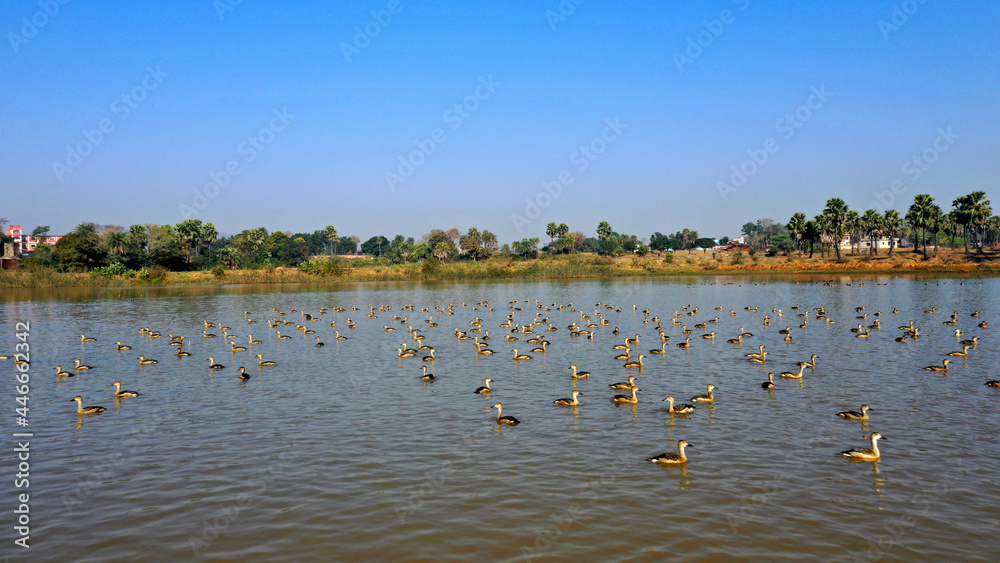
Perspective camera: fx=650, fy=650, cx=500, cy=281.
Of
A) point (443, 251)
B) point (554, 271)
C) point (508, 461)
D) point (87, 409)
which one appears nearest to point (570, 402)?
point (508, 461)

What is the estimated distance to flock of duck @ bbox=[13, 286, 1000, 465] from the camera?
18125 mm

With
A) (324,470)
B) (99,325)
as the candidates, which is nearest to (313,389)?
(324,470)

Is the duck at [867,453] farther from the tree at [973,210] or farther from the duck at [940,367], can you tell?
the tree at [973,210]

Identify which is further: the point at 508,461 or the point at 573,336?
the point at 573,336

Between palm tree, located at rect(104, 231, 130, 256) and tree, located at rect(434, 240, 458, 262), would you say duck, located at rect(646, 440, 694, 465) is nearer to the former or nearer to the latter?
palm tree, located at rect(104, 231, 130, 256)

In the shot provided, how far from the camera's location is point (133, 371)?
25.5m

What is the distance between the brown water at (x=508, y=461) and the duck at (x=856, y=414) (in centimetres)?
38

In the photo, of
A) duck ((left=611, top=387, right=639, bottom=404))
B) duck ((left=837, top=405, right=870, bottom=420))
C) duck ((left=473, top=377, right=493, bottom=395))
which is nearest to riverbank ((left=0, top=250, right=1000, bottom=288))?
duck ((left=473, top=377, right=493, bottom=395))

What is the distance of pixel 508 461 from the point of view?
13.5 m

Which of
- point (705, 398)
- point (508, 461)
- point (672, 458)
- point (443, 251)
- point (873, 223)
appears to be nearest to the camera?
point (672, 458)

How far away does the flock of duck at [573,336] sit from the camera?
18.1 meters

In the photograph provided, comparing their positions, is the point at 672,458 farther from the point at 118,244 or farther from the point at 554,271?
the point at 118,244

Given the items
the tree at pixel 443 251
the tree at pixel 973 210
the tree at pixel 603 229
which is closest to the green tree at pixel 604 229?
the tree at pixel 603 229

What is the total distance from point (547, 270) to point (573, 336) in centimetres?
6847
